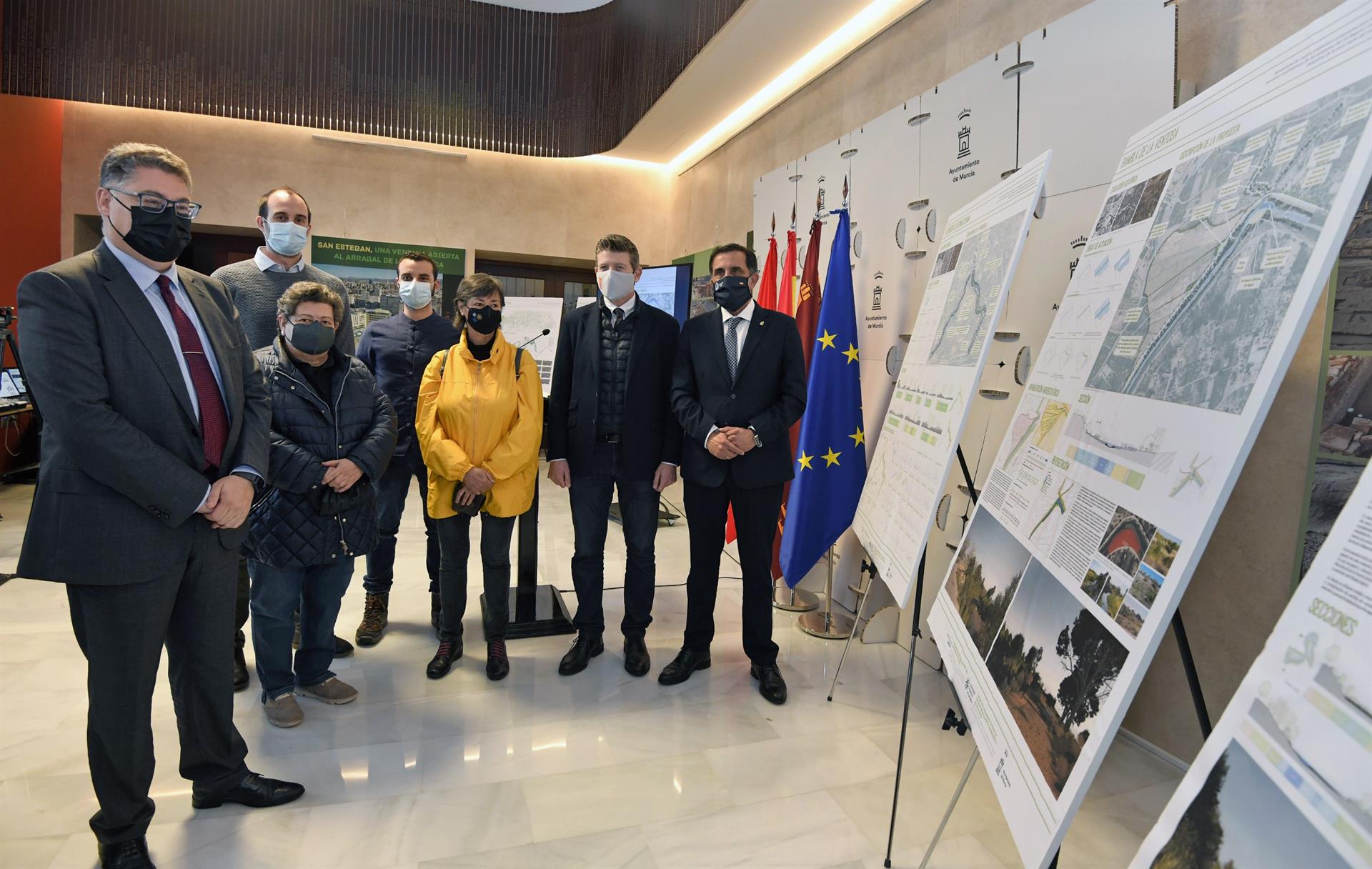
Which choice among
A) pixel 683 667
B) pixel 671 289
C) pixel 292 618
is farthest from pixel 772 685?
pixel 671 289

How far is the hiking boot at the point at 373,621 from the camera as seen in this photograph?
125 inches

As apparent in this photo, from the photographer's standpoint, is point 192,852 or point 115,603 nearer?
point 115,603

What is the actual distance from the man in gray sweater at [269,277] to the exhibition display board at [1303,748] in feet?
8.95

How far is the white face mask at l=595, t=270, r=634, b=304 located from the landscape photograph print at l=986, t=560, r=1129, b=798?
1940mm

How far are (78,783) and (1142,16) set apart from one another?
398 centimetres

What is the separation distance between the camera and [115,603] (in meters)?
1.65

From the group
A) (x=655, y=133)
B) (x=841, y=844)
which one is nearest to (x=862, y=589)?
(x=841, y=844)

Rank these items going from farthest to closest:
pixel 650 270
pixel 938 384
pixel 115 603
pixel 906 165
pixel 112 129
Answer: pixel 112 129
pixel 650 270
pixel 906 165
pixel 938 384
pixel 115 603

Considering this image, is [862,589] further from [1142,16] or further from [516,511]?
[1142,16]

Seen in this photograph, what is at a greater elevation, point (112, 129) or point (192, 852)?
point (112, 129)

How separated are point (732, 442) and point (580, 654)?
1104 mm

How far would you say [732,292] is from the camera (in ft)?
9.21

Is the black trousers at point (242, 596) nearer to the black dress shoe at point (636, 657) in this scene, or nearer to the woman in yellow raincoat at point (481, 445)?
the woman in yellow raincoat at point (481, 445)

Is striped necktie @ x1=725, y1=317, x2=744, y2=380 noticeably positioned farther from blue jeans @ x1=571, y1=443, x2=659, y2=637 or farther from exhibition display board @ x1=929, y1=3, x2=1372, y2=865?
exhibition display board @ x1=929, y1=3, x2=1372, y2=865
